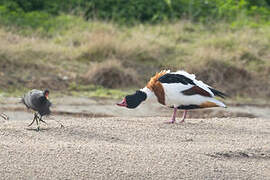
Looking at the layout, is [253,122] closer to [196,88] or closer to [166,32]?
[196,88]

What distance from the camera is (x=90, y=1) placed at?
16.8 metres

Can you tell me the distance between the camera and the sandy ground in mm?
6172

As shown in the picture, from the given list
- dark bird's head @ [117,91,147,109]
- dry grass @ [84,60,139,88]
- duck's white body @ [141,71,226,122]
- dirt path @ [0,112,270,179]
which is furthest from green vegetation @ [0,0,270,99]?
dirt path @ [0,112,270,179]

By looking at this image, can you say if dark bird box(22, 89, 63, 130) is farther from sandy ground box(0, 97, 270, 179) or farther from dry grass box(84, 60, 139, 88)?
dry grass box(84, 60, 139, 88)

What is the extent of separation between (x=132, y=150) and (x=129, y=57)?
752 centimetres

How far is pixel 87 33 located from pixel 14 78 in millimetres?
2650

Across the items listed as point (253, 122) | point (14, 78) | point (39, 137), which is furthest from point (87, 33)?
point (39, 137)

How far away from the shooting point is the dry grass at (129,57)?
1328cm

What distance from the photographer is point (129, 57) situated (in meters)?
14.2

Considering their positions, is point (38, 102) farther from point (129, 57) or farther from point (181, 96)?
point (129, 57)

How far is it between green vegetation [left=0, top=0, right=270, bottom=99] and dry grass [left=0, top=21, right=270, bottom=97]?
0.06ft

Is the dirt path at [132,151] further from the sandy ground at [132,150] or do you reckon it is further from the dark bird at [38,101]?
the dark bird at [38,101]

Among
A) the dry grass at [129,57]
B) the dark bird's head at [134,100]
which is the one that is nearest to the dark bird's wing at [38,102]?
the dark bird's head at [134,100]

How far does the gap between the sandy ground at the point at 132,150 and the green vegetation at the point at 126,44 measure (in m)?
4.80
